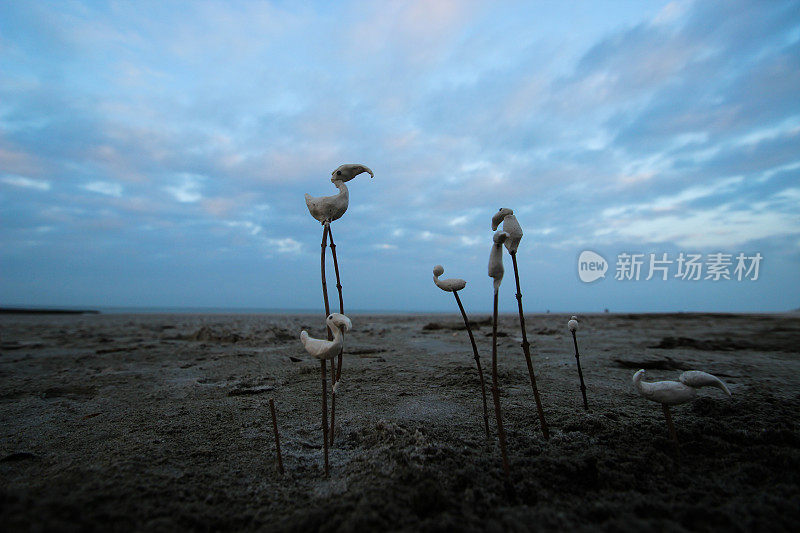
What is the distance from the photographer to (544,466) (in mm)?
2188

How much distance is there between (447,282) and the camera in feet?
7.84

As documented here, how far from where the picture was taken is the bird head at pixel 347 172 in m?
2.49

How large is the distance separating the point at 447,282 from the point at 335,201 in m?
0.89

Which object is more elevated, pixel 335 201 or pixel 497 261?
pixel 335 201

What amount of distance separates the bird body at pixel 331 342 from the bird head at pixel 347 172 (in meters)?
0.97

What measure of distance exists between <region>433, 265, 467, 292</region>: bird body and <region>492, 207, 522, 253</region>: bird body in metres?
0.37

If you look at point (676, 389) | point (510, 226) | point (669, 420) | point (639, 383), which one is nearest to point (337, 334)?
point (510, 226)

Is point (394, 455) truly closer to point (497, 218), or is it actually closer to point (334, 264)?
point (334, 264)

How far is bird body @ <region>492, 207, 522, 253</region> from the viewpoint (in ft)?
7.38

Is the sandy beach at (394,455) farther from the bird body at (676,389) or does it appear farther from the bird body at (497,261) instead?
the bird body at (497,261)

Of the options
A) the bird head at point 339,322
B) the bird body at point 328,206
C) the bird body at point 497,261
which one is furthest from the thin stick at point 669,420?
the bird body at point 328,206

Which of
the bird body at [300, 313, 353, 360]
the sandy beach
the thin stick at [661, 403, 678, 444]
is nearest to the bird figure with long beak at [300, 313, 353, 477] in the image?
the bird body at [300, 313, 353, 360]

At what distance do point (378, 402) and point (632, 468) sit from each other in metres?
2.14

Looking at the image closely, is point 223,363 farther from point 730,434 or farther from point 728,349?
point 728,349
